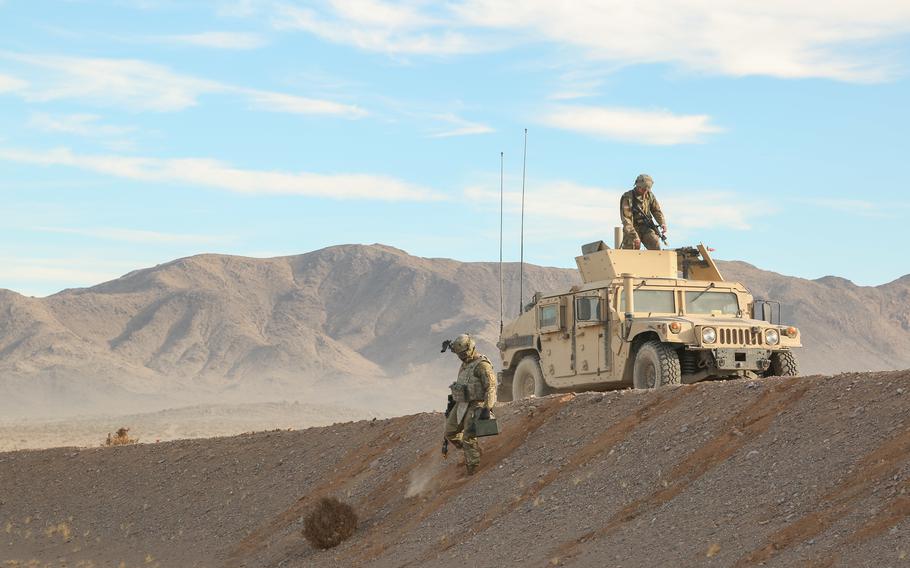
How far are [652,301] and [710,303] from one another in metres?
1.03

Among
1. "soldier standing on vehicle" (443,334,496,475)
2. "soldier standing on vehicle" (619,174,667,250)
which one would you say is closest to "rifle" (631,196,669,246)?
"soldier standing on vehicle" (619,174,667,250)

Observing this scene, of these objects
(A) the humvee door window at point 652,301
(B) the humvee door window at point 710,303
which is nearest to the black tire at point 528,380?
(A) the humvee door window at point 652,301

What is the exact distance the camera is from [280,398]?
10756cm

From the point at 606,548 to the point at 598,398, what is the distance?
4676 millimetres

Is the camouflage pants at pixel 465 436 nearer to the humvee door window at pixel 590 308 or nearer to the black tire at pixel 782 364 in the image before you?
the humvee door window at pixel 590 308

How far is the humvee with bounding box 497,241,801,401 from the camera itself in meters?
18.5

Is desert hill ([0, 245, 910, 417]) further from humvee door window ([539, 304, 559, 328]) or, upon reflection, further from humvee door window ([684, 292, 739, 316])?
humvee door window ([684, 292, 739, 316])

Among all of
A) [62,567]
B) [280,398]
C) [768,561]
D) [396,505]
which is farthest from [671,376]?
[280,398]

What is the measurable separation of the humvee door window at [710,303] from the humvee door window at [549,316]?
200 cm

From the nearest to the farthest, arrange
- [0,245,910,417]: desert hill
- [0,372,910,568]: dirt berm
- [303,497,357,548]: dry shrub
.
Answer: [0,372,910,568]: dirt berm < [303,497,357,548]: dry shrub < [0,245,910,417]: desert hill

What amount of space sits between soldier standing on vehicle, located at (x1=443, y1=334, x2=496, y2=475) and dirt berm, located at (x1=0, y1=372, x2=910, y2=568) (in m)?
0.57

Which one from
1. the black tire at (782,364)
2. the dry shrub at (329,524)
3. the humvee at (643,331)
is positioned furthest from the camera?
the black tire at (782,364)

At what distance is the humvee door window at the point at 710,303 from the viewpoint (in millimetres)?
20125

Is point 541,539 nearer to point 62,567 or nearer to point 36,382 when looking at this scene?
point 62,567
